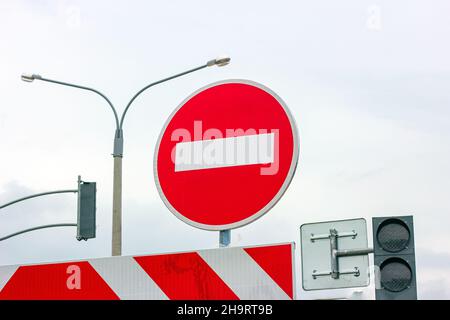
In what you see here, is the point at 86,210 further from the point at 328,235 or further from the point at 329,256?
the point at 329,256

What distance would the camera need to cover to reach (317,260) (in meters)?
4.72

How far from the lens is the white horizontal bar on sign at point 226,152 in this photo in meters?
4.74

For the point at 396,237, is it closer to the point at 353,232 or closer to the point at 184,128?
the point at 353,232

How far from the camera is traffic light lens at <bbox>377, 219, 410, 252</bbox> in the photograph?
232 inches

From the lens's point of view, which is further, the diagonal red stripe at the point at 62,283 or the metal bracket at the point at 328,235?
the metal bracket at the point at 328,235

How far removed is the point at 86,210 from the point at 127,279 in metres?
13.2

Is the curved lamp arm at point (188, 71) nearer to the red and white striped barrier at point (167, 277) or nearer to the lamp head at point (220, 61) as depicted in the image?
the lamp head at point (220, 61)

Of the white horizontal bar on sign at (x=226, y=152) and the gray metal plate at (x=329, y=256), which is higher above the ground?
the white horizontal bar on sign at (x=226, y=152)

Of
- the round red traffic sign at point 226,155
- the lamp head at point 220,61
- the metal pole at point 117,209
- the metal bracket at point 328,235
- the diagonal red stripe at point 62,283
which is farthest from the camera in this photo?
the lamp head at point 220,61

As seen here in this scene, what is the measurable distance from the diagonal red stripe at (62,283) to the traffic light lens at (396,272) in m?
2.34

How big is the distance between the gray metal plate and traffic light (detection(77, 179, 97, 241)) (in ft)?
40.4

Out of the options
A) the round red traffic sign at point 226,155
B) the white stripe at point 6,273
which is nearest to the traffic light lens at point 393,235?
the round red traffic sign at point 226,155
